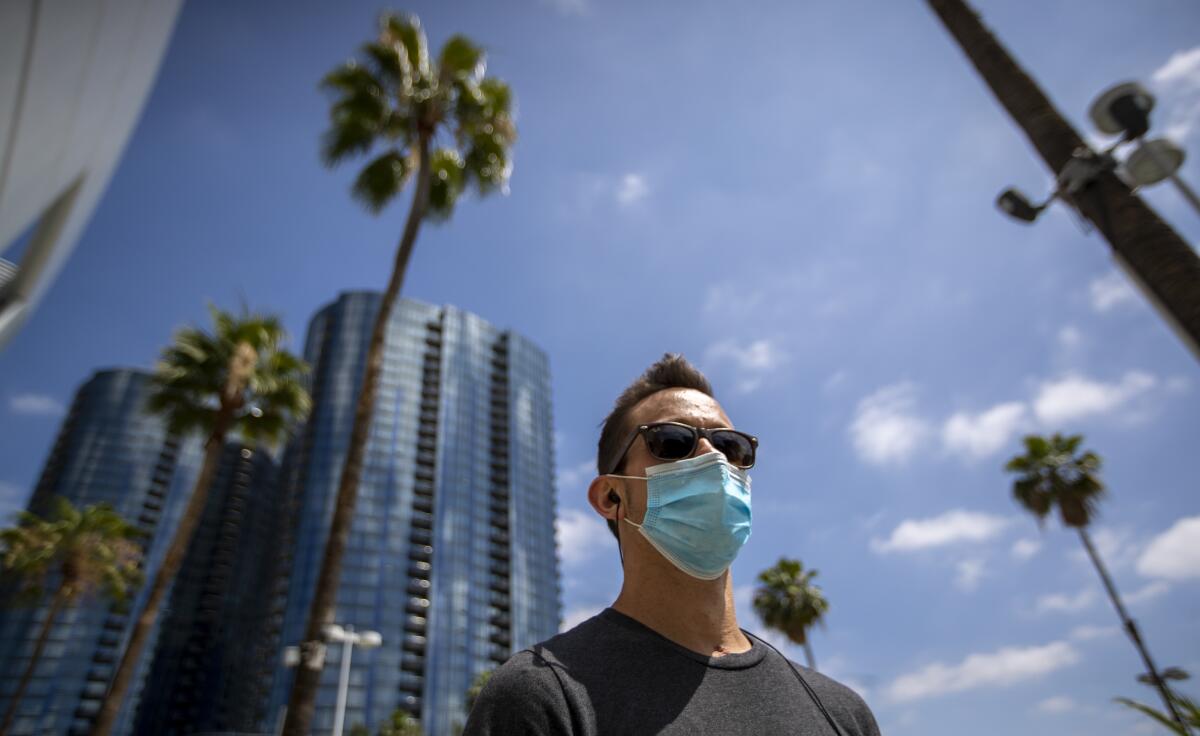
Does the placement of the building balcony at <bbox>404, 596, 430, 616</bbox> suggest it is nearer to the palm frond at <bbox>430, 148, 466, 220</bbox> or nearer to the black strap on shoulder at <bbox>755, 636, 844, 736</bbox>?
the palm frond at <bbox>430, 148, 466, 220</bbox>

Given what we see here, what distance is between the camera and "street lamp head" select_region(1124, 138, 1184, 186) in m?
3.95

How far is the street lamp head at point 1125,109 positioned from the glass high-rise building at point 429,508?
82.3 meters

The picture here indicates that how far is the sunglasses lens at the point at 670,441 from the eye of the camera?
2434 mm

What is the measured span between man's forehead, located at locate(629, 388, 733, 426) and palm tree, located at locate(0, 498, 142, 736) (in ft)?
87.4

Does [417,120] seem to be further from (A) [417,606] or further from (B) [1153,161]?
(A) [417,606]

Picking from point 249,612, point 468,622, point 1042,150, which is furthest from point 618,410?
point 249,612

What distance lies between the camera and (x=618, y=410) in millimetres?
2635

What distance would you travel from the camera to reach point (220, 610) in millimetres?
105688

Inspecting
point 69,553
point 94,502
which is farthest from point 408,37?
point 94,502

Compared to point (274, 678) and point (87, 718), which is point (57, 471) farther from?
point (274, 678)

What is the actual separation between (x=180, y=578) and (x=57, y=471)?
2700 centimetres

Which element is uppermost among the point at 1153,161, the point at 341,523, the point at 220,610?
the point at 220,610

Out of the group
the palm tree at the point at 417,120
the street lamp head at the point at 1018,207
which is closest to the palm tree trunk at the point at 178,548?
the palm tree at the point at 417,120

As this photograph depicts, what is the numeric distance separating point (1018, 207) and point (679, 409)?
424cm
